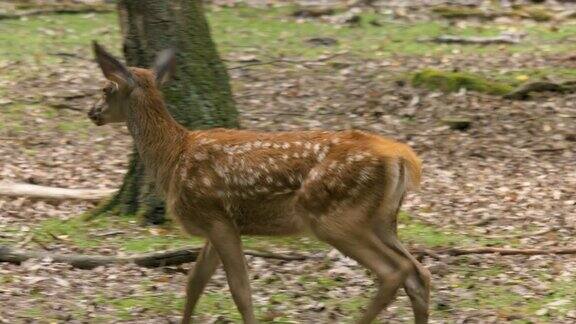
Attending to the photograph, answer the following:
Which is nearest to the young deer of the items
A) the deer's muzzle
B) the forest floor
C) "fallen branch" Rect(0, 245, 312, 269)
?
the deer's muzzle

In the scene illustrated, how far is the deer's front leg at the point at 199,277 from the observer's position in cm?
748

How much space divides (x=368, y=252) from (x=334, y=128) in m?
6.16

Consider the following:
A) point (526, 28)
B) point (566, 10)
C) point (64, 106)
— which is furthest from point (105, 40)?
point (566, 10)

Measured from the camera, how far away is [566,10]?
19562 millimetres

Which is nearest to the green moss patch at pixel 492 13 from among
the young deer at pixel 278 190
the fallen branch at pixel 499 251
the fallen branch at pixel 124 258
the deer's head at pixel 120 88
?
the fallen branch at pixel 499 251

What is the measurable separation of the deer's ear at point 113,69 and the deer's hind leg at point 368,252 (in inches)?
64.1

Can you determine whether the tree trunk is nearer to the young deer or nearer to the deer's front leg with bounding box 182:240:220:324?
the young deer

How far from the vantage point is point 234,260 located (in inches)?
285

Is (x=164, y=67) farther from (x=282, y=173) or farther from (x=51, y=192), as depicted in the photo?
(x=51, y=192)

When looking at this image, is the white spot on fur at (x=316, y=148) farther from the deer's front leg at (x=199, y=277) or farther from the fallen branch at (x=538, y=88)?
the fallen branch at (x=538, y=88)

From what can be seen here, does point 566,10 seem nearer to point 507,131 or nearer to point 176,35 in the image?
point 507,131

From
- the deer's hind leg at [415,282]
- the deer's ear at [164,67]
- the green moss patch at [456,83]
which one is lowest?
the green moss patch at [456,83]

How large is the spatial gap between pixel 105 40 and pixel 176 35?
7.78 m

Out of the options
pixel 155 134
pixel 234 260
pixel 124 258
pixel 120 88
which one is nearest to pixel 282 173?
pixel 234 260
